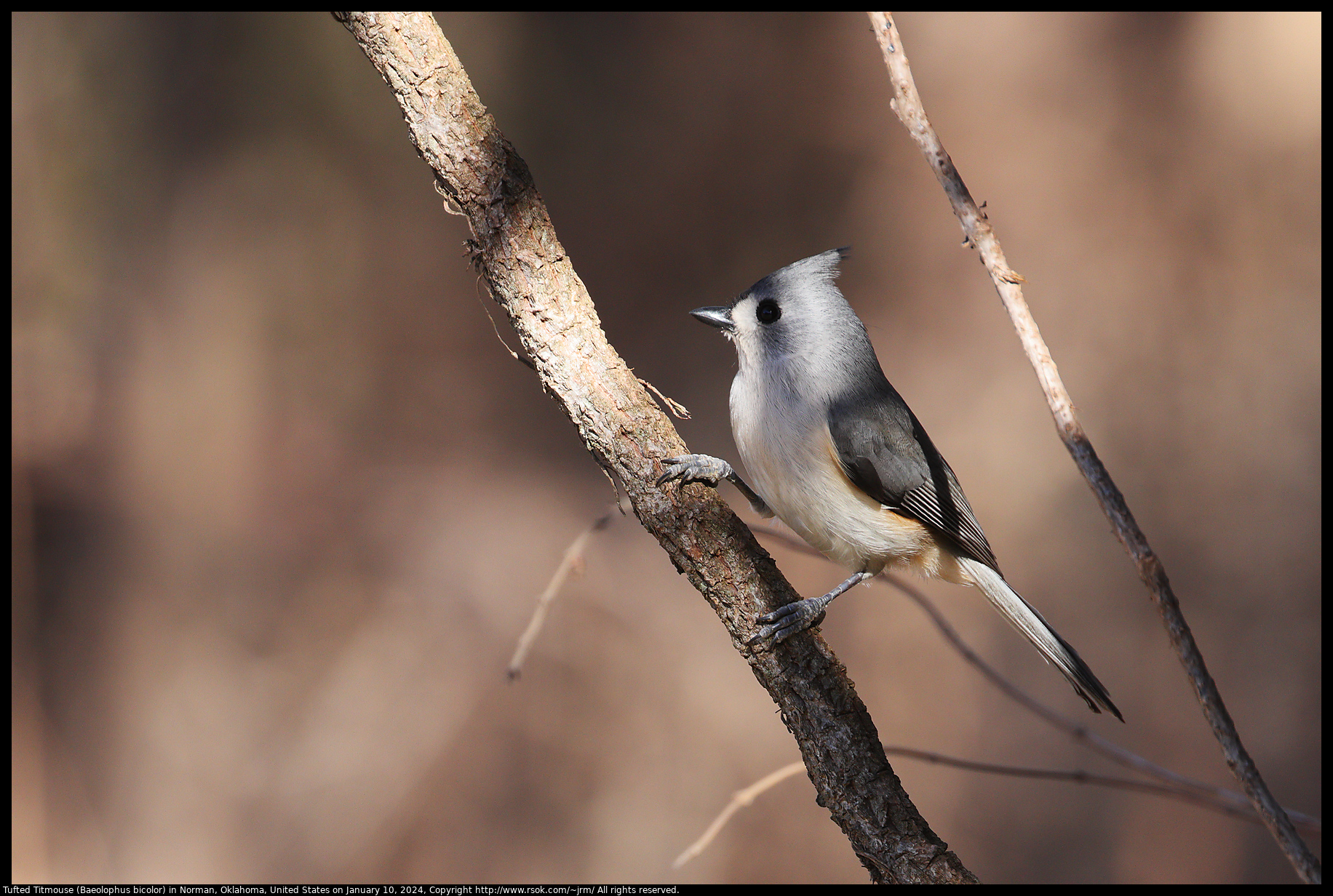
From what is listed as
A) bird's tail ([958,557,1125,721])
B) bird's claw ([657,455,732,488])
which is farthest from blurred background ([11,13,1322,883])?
bird's claw ([657,455,732,488])

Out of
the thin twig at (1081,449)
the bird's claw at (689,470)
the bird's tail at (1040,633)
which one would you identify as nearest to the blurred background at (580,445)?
the bird's tail at (1040,633)

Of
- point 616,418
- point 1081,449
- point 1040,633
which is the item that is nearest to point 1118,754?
point 1040,633

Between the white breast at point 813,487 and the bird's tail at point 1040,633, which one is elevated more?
the white breast at point 813,487

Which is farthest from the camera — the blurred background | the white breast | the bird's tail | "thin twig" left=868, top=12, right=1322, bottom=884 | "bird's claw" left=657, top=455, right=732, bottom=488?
the blurred background

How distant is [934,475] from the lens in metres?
2.08

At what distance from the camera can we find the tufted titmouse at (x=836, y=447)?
1.95 metres

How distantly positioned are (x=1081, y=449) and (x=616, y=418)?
2.59ft

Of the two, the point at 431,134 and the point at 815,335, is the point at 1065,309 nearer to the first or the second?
the point at 815,335

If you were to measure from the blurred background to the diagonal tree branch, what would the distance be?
230 centimetres

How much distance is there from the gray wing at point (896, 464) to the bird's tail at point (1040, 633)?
0.14 feet

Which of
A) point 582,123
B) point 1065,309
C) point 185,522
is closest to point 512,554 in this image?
point 185,522

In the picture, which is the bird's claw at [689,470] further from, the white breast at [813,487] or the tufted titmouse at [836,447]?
the white breast at [813,487]

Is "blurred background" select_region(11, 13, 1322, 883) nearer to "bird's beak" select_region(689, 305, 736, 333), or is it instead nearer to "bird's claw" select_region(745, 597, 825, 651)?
"bird's beak" select_region(689, 305, 736, 333)

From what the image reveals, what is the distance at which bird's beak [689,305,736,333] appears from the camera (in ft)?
6.89
